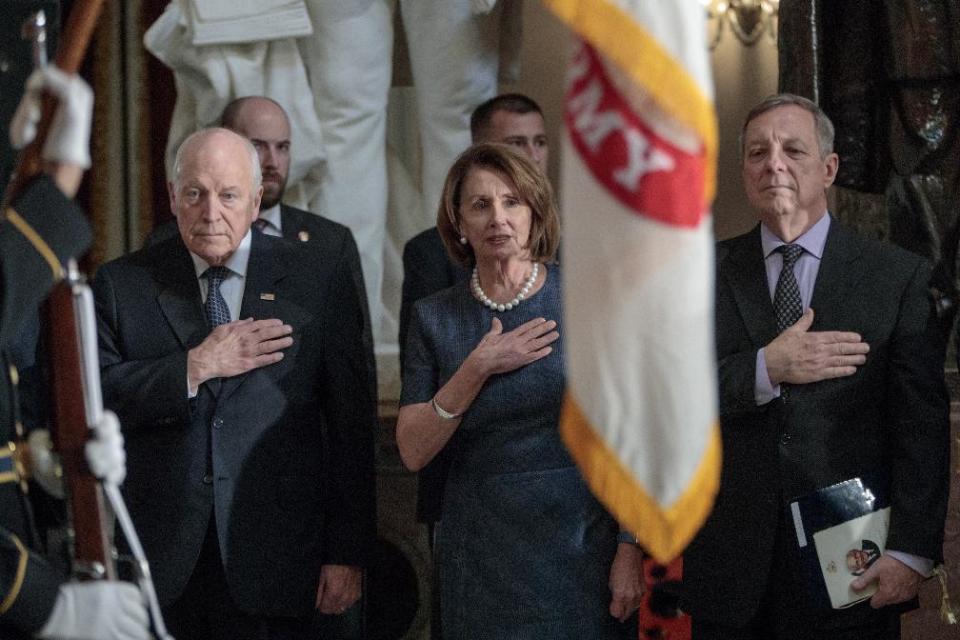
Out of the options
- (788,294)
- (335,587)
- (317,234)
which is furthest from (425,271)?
(788,294)

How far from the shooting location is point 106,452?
84.2 inches

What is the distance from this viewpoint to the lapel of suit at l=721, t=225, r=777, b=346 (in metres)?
3.22

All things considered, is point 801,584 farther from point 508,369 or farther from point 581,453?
point 581,453

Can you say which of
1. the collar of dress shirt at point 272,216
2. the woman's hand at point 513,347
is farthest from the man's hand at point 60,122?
the collar of dress shirt at point 272,216

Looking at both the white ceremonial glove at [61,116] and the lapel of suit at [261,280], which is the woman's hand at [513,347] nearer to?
the lapel of suit at [261,280]

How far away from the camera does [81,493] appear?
2232 mm

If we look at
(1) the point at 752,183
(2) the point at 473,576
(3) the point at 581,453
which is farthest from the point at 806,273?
(3) the point at 581,453

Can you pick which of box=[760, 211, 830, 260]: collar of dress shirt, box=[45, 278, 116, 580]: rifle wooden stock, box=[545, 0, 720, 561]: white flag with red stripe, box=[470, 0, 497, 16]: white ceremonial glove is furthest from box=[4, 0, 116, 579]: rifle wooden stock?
box=[470, 0, 497, 16]: white ceremonial glove

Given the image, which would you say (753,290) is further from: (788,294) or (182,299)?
(182,299)

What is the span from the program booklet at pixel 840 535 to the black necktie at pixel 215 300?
1341mm

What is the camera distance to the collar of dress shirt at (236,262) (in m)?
3.36

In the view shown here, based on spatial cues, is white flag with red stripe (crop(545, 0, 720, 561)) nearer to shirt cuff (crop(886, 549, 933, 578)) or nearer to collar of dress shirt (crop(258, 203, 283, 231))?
shirt cuff (crop(886, 549, 933, 578))

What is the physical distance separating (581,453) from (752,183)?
1.28 m

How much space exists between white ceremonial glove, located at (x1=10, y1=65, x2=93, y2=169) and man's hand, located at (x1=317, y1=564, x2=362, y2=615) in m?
1.48
